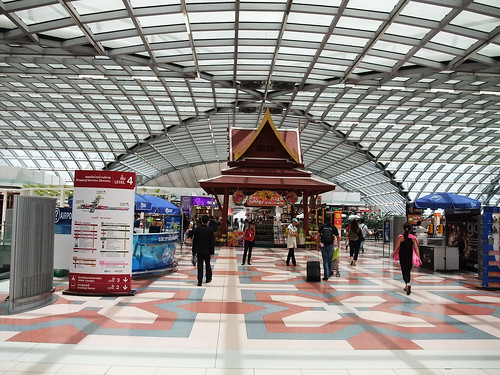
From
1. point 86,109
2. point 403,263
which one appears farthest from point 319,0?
point 86,109

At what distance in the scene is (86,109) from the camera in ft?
105

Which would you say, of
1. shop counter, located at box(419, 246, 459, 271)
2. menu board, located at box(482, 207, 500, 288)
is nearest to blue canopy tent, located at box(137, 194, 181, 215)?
shop counter, located at box(419, 246, 459, 271)

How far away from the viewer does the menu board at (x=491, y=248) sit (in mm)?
9602

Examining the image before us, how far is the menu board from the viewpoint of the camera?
960 cm

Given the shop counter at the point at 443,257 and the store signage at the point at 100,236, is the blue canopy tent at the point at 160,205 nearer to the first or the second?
the store signage at the point at 100,236

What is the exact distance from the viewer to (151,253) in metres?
10.1

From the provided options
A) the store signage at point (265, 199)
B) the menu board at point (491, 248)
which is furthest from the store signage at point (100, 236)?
the store signage at point (265, 199)

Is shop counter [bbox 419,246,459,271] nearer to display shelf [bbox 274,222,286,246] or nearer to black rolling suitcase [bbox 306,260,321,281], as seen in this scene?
black rolling suitcase [bbox 306,260,321,281]

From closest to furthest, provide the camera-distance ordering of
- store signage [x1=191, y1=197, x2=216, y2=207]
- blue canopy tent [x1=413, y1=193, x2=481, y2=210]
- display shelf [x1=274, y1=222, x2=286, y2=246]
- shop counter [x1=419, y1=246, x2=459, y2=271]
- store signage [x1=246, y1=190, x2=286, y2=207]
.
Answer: shop counter [x1=419, y1=246, x2=459, y2=271] < blue canopy tent [x1=413, y1=193, x2=481, y2=210] < store signage [x1=246, y1=190, x2=286, y2=207] < display shelf [x1=274, y1=222, x2=286, y2=246] < store signage [x1=191, y1=197, x2=216, y2=207]

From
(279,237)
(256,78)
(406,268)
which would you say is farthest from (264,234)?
(406,268)

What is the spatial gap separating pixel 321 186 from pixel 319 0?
963cm

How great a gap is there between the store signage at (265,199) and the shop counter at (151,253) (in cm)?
1077

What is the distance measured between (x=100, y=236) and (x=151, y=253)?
262 centimetres

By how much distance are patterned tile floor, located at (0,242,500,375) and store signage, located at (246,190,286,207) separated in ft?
40.5
